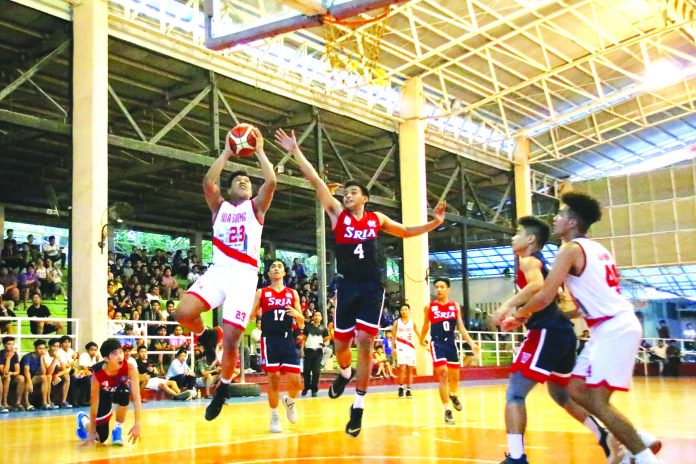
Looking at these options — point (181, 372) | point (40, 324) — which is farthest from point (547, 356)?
point (40, 324)

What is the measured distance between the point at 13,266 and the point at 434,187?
1895 cm

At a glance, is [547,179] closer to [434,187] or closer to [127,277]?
[434,187]

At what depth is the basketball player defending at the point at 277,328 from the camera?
9.97m

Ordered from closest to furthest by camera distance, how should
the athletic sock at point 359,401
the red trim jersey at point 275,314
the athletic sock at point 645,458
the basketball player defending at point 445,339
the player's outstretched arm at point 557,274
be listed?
the athletic sock at point 645,458 < the player's outstretched arm at point 557,274 < the athletic sock at point 359,401 < the red trim jersey at point 275,314 < the basketball player defending at point 445,339

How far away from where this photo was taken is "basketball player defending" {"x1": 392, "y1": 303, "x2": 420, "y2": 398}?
54.9 ft

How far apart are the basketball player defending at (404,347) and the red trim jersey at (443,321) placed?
4975 millimetres

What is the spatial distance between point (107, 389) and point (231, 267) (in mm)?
2693

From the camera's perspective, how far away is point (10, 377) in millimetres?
13148

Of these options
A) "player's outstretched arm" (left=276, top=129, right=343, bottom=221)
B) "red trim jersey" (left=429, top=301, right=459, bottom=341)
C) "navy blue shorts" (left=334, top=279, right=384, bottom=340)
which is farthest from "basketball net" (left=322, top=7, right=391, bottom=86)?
"red trim jersey" (left=429, top=301, right=459, bottom=341)

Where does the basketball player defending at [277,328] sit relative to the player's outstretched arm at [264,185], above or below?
below

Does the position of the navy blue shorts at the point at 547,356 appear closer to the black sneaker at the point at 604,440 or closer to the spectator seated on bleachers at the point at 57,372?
the black sneaker at the point at 604,440

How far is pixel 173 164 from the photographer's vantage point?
62.3 ft

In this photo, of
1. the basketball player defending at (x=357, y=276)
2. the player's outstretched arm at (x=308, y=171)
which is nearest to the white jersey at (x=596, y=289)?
the basketball player defending at (x=357, y=276)

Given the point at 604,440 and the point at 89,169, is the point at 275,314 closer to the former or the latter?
the point at 604,440
